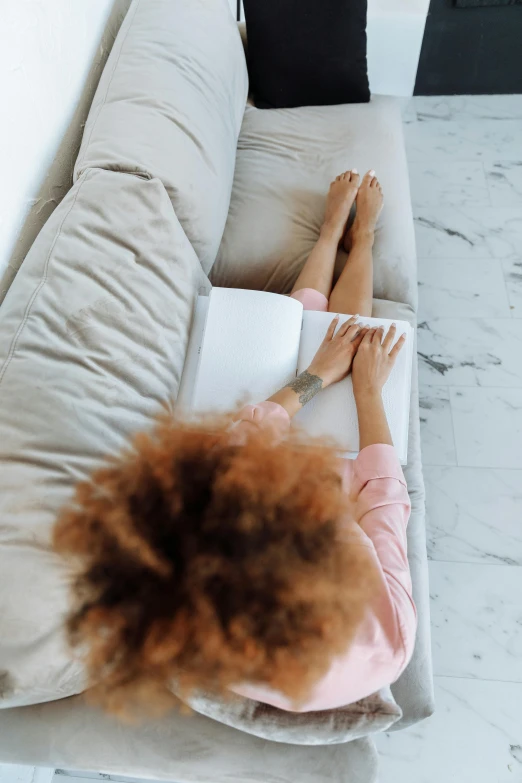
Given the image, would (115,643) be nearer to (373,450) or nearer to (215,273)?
(373,450)

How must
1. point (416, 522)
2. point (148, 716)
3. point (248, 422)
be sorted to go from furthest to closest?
point (416, 522), point (248, 422), point (148, 716)

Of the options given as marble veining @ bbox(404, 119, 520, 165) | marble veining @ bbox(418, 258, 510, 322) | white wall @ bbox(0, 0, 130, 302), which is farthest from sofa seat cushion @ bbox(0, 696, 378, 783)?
marble veining @ bbox(404, 119, 520, 165)

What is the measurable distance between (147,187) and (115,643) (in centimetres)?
83

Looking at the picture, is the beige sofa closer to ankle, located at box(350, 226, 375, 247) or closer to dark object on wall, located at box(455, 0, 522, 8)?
ankle, located at box(350, 226, 375, 247)

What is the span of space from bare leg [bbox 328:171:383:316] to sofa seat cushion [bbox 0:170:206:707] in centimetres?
34

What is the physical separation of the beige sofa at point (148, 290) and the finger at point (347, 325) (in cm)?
16

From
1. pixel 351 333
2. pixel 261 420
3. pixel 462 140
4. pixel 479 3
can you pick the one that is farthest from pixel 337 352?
pixel 479 3

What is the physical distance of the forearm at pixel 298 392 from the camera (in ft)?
3.69

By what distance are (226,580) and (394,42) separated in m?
2.18

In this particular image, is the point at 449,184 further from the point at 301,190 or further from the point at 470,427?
the point at 470,427

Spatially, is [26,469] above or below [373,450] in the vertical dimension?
above

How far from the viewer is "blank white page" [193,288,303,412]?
118 cm

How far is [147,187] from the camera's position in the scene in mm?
1156

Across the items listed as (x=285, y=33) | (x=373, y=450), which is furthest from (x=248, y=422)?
(x=285, y=33)
